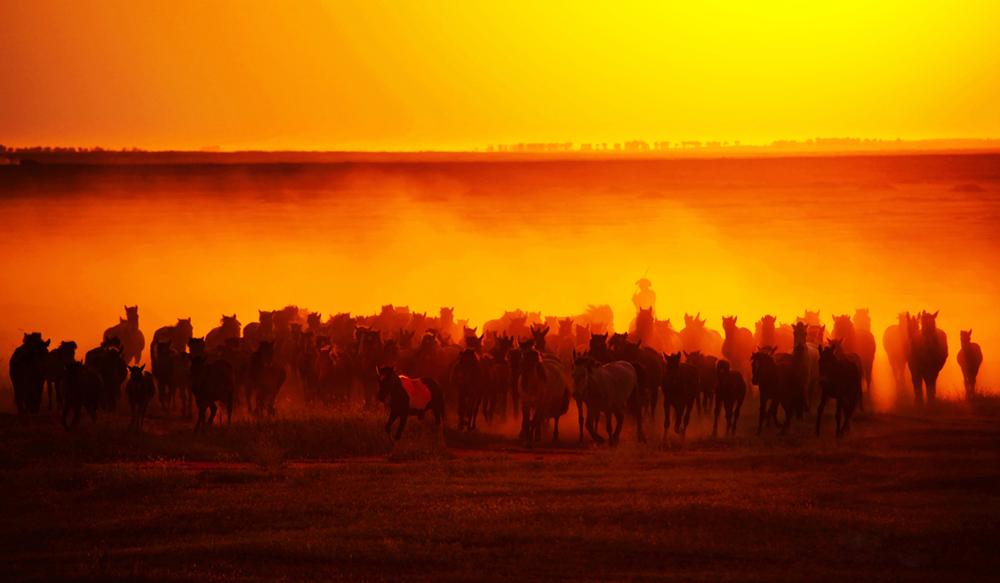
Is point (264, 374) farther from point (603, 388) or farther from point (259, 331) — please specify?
point (603, 388)

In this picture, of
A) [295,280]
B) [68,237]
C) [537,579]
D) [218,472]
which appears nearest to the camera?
[537,579]

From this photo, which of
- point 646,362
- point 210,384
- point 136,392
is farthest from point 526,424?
point 136,392

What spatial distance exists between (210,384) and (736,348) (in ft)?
43.3

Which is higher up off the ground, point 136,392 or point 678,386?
point 678,386

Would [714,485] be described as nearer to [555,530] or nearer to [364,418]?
[555,530]

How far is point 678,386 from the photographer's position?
21000 millimetres

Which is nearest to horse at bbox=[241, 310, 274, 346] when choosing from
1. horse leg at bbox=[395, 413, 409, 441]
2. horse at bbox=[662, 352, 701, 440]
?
horse leg at bbox=[395, 413, 409, 441]

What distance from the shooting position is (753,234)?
105 meters

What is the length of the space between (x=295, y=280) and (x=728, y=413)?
52.7 m

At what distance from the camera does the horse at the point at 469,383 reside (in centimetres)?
2144

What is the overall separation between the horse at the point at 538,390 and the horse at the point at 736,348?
7.76 metres

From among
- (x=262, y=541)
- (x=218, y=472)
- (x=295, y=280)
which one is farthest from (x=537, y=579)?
(x=295, y=280)

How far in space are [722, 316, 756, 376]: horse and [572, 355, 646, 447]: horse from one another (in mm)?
7327

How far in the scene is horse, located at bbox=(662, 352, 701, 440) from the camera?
819 inches
